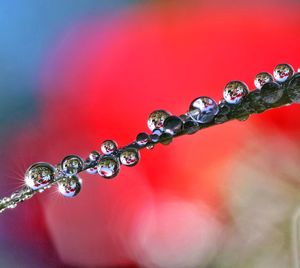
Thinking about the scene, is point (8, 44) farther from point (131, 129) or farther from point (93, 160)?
point (93, 160)

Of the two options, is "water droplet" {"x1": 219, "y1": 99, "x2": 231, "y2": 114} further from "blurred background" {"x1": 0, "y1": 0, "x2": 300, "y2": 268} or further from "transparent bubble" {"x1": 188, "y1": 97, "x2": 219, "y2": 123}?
"blurred background" {"x1": 0, "y1": 0, "x2": 300, "y2": 268}

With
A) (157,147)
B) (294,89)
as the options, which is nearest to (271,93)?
(294,89)

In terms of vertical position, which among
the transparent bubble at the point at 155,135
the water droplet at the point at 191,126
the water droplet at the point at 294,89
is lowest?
the water droplet at the point at 294,89

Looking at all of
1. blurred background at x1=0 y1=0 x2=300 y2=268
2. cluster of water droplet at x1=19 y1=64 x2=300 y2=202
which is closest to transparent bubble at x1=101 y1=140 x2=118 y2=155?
cluster of water droplet at x1=19 y1=64 x2=300 y2=202

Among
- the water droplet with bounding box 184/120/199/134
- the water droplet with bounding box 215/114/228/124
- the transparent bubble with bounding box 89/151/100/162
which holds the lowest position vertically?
the water droplet with bounding box 215/114/228/124

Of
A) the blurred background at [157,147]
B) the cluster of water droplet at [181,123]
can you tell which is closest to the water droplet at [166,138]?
the cluster of water droplet at [181,123]

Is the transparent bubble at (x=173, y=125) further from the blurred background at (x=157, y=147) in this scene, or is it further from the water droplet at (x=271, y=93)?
the blurred background at (x=157, y=147)

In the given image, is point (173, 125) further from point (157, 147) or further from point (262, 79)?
point (157, 147)
